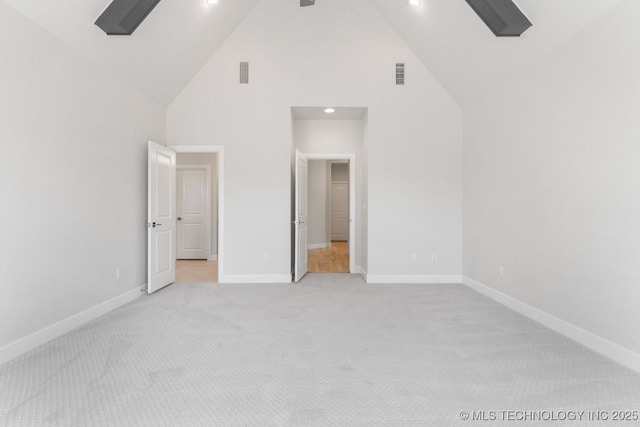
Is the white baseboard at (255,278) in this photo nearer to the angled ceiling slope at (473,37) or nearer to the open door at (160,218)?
the open door at (160,218)

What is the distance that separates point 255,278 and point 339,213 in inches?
286

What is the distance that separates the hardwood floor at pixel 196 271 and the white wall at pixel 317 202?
3.26 m

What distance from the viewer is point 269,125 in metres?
5.46

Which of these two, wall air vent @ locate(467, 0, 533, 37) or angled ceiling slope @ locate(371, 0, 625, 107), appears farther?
wall air vent @ locate(467, 0, 533, 37)

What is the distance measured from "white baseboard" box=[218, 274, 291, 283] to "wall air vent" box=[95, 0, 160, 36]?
3.43 metres

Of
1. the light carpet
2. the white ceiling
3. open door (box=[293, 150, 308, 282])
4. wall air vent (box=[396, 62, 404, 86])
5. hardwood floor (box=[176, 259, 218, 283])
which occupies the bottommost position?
the light carpet

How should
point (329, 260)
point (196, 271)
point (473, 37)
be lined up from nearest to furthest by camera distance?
point (473, 37), point (196, 271), point (329, 260)

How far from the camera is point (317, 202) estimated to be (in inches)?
391

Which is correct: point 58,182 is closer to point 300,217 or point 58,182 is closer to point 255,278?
point 255,278

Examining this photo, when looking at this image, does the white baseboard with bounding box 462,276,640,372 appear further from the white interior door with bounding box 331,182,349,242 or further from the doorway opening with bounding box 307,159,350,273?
the white interior door with bounding box 331,182,349,242

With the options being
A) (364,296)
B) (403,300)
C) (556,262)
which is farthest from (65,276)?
(556,262)

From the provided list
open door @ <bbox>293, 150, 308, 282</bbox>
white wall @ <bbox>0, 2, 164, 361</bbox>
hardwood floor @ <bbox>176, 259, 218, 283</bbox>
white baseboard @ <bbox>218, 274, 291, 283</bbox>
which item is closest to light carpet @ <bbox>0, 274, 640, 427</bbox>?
white wall @ <bbox>0, 2, 164, 361</bbox>

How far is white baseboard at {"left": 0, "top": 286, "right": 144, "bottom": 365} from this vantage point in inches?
104

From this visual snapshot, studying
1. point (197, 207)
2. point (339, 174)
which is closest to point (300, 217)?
point (197, 207)
